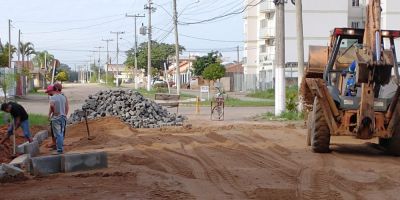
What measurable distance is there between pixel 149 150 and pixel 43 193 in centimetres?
603

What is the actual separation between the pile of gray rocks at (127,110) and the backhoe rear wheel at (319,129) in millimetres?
9775

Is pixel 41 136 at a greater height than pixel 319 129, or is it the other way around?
pixel 319 129

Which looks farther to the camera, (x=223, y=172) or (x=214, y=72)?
(x=214, y=72)

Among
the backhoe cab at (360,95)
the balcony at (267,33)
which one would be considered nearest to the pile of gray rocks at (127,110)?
the backhoe cab at (360,95)

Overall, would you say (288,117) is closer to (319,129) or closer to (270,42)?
(319,129)

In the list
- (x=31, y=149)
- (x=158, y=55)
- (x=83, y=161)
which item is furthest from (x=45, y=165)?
(x=158, y=55)

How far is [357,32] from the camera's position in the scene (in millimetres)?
14430

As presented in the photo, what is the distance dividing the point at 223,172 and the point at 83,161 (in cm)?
278

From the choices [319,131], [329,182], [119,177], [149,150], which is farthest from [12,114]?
[329,182]

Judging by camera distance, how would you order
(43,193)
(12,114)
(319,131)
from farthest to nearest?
(12,114) → (319,131) → (43,193)

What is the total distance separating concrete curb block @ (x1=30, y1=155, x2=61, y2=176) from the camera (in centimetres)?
1134

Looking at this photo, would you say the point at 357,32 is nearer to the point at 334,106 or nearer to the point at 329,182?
the point at 334,106

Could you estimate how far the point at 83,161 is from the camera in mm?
11859

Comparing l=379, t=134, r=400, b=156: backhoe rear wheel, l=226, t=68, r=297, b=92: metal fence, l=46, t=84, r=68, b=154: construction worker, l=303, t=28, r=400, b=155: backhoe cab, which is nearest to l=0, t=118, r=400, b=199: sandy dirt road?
l=379, t=134, r=400, b=156: backhoe rear wheel
